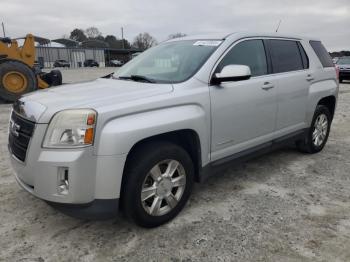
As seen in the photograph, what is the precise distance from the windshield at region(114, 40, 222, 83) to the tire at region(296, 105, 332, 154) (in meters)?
2.32

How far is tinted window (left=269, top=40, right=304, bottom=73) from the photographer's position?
4.27m

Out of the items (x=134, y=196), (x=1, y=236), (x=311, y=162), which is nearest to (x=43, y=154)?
(x=134, y=196)

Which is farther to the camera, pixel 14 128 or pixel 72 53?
pixel 72 53

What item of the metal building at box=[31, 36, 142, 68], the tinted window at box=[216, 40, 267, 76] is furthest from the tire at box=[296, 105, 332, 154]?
the metal building at box=[31, 36, 142, 68]

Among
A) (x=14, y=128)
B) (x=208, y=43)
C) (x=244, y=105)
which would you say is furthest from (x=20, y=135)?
(x=244, y=105)

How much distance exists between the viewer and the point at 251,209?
3457mm

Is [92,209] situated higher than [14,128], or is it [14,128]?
[14,128]

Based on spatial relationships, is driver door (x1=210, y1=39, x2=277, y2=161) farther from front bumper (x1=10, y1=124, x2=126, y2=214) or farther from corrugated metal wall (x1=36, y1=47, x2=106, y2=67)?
corrugated metal wall (x1=36, y1=47, x2=106, y2=67)

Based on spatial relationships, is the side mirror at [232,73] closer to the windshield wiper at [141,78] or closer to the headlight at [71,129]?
the windshield wiper at [141,78]

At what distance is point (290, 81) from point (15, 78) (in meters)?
8.73

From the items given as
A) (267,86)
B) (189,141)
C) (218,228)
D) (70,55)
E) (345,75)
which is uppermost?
(70,55)

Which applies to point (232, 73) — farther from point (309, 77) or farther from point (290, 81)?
point (309, 77)

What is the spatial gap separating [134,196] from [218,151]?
112 centimetres

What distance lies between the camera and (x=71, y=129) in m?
2.56
